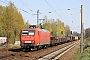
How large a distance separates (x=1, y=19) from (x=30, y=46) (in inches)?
1064

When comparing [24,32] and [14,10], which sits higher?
[14,10]

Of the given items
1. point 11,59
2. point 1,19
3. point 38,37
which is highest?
point 1,19

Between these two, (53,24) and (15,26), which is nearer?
(15,26)

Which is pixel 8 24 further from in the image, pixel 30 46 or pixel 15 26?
pixel 30 46

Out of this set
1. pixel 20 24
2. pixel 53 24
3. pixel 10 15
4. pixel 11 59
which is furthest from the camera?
pixel 53 24

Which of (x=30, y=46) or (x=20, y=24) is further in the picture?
(x=20, y=24)

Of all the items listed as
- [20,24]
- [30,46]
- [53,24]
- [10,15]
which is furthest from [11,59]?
[53,24]

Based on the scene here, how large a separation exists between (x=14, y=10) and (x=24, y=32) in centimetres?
2467

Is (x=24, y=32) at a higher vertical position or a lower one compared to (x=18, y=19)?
lower

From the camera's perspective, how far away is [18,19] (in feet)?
181

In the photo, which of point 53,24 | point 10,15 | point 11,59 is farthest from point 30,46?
point 53,24

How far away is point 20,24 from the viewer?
57094 millimetres

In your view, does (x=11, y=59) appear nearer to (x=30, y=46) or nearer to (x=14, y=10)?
(x=30, y=46)

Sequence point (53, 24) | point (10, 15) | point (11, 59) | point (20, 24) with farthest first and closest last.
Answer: point (53, 24) < point (20, 24) < point (10, 15) < point (11, 59)
